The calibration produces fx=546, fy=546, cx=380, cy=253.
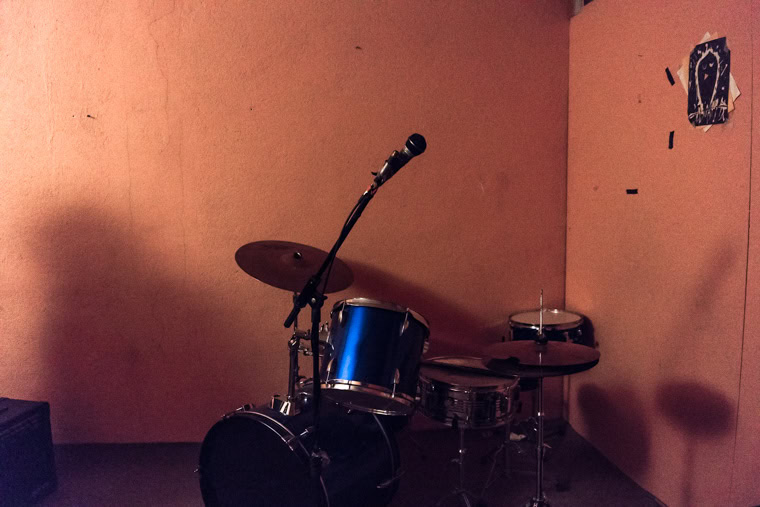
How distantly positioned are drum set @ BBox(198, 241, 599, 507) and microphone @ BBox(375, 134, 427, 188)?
0.56 metres

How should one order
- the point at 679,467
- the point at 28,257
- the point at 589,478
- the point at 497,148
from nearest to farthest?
1. the point at 679,467
2. the point at 589,478
3. the point at 28,257
4. the point at 497,148

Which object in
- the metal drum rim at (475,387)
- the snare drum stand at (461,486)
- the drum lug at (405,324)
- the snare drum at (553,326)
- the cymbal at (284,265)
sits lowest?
the snare drum stand at (461,486)

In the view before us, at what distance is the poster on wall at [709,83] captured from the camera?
2.06 meters

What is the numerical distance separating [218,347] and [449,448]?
1404 millimetres

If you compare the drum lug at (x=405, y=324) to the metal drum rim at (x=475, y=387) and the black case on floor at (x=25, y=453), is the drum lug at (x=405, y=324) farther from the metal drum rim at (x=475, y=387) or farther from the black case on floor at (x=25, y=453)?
the black case on floor at (x=25, y=453)

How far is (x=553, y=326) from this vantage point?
2.76m

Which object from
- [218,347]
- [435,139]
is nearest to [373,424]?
[218,347]

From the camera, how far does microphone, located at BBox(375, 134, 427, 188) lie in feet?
5.00

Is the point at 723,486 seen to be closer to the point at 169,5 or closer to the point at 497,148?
the point at 497,148

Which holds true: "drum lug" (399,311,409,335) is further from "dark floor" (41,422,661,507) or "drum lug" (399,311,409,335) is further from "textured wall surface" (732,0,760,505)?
"textured wall surface" (732,0,760,505)

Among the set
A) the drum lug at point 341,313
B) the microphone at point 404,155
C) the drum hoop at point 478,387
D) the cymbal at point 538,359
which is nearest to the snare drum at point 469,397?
the drum hoop at point 478,387

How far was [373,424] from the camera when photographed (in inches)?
88.7

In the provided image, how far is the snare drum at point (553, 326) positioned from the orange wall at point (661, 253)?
0.47ft

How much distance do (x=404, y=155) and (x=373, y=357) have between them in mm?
815
